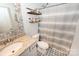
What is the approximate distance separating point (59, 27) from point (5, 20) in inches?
46.0

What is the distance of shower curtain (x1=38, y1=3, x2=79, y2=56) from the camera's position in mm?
1353

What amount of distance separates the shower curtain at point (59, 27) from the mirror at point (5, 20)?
2.32 feet

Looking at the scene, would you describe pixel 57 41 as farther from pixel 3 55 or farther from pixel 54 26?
pixel 3 55

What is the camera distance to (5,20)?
1050 millimetres

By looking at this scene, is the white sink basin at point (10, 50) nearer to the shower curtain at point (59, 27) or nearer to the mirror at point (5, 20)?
the mirror at point (5, 20)

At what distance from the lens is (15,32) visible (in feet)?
4.16

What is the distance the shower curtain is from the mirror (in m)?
0.71

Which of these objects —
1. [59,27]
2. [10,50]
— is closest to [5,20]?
[10,50]

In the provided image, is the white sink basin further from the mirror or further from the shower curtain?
the shower curtain

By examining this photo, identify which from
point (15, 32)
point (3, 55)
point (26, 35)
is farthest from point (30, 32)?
point (3, 55)

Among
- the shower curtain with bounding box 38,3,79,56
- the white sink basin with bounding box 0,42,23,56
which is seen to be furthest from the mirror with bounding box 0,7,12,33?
the shower curtain with bounding box 38,3,79,56

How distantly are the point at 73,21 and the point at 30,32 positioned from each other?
91cm

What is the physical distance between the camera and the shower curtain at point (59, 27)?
1.35m

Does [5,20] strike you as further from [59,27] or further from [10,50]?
[59,27]
